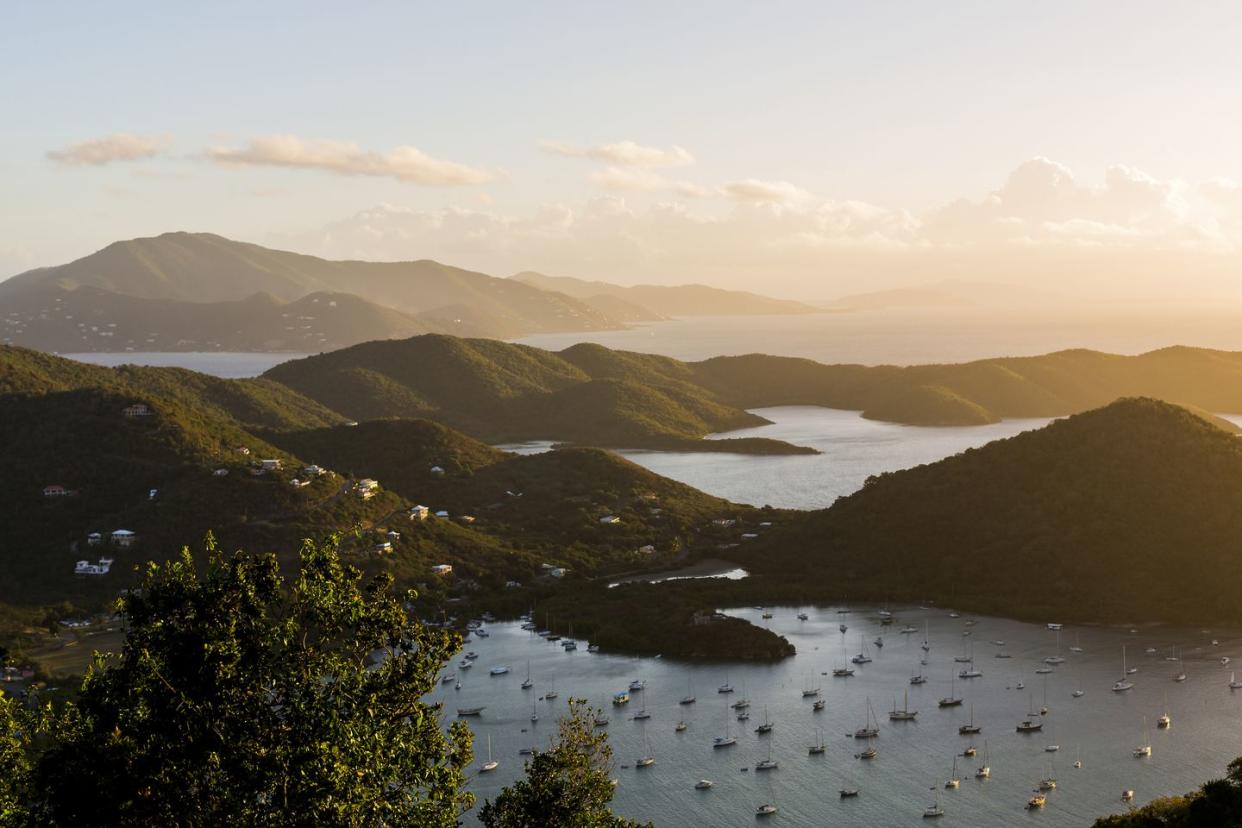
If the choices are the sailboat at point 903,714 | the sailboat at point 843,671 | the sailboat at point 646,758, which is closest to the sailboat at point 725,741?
the sailboat at point 646,758

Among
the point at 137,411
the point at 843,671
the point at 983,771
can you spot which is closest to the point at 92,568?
the point at 137,411

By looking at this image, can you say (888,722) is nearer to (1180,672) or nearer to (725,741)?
(725,741)

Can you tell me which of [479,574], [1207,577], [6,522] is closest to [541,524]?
[479,574]

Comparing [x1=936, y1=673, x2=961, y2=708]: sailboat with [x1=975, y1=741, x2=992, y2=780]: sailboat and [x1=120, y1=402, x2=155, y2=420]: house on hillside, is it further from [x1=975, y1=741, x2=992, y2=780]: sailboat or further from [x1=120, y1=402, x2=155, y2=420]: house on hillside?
[x1=120, y1=402, x2=155, y2=420]: house on hillside

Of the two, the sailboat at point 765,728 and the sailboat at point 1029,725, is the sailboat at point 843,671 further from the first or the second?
the sailboat at point 1029,725

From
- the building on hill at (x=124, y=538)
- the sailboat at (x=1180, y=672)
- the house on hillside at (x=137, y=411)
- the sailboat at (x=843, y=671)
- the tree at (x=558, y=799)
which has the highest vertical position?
the house on hillside at (x=137, y=411)

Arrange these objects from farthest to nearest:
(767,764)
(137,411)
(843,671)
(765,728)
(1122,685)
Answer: (137,411) → (843,671) → (1122,685) → (765,728) → (767,764)
